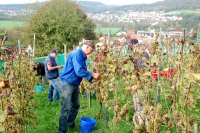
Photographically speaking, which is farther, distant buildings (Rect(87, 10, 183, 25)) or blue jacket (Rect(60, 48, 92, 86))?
distant buildings (Rect(87, 10, 183, 25))

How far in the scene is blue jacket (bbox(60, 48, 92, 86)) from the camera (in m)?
5.31

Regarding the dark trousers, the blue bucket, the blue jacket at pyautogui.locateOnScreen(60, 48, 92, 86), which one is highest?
the blue jacket at pyautogui.locateOnScreen(60, 48, 92, 86)

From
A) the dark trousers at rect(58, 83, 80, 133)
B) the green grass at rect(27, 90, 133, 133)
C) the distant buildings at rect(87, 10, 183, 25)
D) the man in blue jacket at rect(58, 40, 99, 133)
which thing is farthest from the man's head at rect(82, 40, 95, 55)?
the distant buildings at rect(87, 10, 183, 25)

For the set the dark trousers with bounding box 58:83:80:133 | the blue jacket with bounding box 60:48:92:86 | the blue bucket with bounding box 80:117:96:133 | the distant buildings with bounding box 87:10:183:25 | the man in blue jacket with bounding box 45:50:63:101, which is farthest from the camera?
the distant buildings with bounding box 87:10:183:25

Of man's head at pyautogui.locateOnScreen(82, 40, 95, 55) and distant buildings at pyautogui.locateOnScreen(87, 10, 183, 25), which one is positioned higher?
distant buildings at pyautogui.locateOnScreen(87, 10, 183, 25)

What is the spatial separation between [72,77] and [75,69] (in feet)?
0.89

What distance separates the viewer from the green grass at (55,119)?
245 inches

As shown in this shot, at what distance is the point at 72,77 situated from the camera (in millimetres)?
5559

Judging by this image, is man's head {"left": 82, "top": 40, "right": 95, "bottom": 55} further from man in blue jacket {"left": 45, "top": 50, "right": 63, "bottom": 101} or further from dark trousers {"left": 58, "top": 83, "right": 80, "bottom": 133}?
man in blue jacket {"left": 45, "top": 50, "right": 63, "bottom": 101}

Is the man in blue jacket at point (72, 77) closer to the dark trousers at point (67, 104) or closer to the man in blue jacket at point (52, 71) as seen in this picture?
the dark trousers at point (67, 104)

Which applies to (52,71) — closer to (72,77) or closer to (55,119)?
(55,119)

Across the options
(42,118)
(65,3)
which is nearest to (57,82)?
(42,118)

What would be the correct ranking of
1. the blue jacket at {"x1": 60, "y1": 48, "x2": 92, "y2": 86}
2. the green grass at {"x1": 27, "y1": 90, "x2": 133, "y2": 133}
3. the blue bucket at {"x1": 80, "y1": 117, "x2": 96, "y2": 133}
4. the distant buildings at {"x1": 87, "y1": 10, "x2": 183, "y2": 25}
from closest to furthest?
1. the blue jacket at {"x1": 60, "y1": 48, "x2": 92, "y2": 86}
2. the blue bucket at {"x1": 80, "y1": 117, "x2": 96, "y2": 133}
3. the green grass at {"x1": 27, "y1": 90, "x2": 133, "y2": 133}
4. the distant buildings at {"x1": 87, "y1": 10, "x2": 183, "y2": 25}

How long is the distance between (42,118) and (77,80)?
6.49 feet
